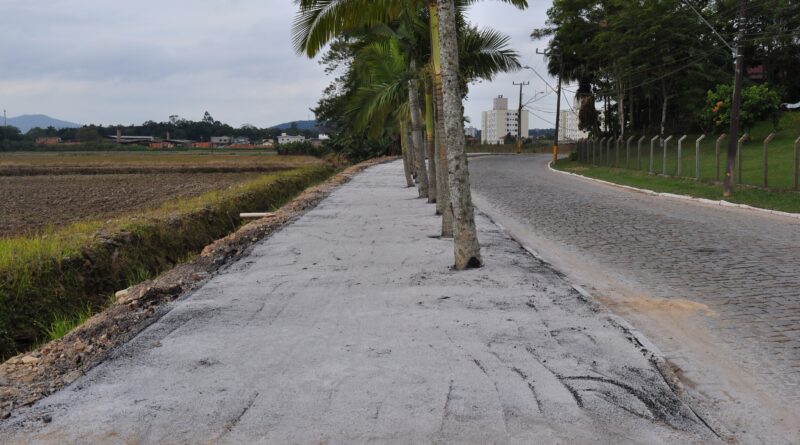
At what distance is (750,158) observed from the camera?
3206 centimetres

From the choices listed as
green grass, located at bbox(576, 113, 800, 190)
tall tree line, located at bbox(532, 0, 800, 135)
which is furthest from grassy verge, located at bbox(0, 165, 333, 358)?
tall tree line, located at bbox(532, 0, 800, 135)

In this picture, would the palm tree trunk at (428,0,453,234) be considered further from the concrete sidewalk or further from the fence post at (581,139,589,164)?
the fence post at (581,139,589,164)

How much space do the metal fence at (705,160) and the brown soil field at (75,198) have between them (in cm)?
1790

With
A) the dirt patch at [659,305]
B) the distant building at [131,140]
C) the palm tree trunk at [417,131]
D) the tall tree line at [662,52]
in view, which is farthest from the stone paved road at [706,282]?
the distant building at [131,140]

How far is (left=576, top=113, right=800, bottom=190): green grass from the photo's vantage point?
78.1ft

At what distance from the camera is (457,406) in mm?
4270

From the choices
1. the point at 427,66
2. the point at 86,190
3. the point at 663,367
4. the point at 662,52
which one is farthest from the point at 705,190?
the point at 662,52

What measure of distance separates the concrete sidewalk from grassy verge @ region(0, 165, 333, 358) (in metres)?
2.30

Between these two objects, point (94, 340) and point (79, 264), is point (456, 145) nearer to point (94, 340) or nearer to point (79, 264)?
point (94, 340)

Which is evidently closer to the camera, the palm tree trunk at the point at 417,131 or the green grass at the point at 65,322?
the green grass at the point at 65,322

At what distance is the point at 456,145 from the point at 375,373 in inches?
174

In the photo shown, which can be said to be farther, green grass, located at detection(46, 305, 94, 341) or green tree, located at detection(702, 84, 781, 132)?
green tree, located at detection(702, 84, 781, 132)

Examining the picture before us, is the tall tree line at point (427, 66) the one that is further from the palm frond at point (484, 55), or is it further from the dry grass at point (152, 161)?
the dry grass at point (152, 161)

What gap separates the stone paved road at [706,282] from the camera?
4871 mm
